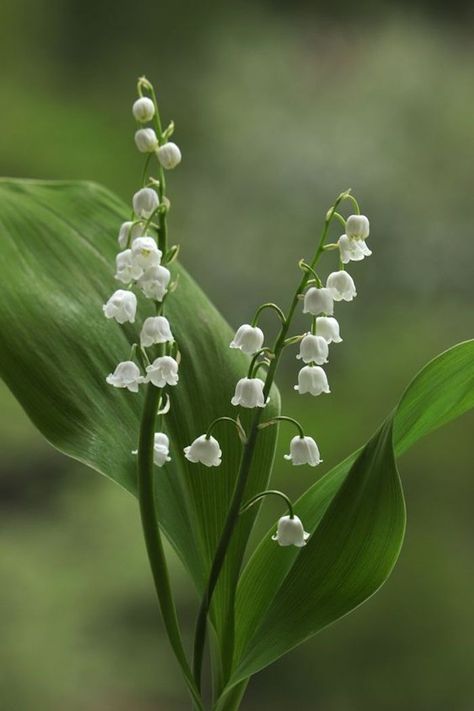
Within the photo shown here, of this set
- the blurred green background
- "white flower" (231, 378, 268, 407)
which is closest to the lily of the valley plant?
"white flower" (231, 378, 268, 407)

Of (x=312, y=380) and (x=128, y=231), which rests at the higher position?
(x=128, y=231)

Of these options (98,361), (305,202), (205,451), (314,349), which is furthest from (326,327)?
(305,202)

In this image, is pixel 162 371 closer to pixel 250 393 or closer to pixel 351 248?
pixel 250 393

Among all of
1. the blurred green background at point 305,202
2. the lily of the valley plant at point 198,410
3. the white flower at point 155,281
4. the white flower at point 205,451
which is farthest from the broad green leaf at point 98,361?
the blurred green background at point 305,202

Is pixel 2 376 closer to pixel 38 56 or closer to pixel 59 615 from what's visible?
pixel 59 615

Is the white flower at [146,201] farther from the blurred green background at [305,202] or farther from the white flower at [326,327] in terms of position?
the blurred green background at [305,202]

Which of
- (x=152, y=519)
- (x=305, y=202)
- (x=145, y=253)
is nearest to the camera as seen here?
(x=145, y=253)

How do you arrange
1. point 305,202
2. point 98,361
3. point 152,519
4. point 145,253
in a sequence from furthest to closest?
point 305,202, point 98,361, point 152,519, point 145,253
